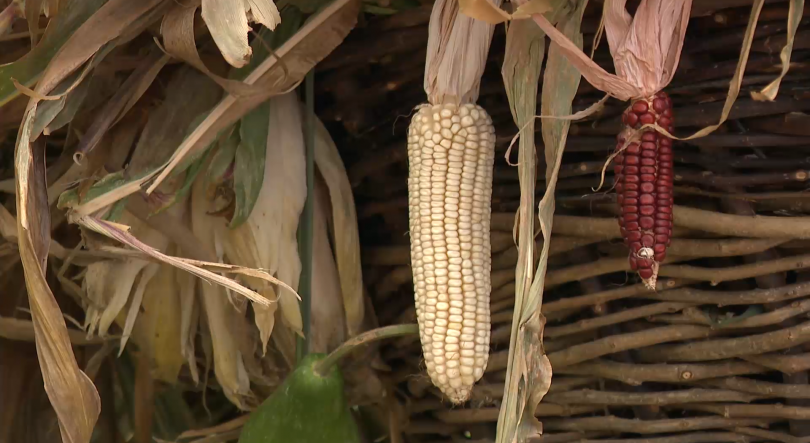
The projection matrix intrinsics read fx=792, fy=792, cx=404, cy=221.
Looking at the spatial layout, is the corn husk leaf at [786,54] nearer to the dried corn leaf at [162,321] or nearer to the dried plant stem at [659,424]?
the dried plant stem at [659,424]

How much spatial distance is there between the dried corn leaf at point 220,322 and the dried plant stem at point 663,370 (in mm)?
277

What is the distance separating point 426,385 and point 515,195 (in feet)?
0.55

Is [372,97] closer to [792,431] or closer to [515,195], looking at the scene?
[515,195]

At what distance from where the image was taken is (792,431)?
1.68 feet

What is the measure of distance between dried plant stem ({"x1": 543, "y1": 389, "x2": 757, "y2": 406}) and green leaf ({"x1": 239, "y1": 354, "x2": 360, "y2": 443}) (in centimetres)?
15

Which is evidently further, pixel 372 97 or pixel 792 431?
pixel 372 97

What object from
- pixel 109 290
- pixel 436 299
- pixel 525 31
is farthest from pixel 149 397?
pixel 525 31

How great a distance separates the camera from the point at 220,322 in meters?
0.65

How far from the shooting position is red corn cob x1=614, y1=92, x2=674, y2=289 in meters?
0.43

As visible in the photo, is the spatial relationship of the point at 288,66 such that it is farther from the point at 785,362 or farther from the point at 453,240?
the point at 785,362

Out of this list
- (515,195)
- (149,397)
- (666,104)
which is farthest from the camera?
(149,397)

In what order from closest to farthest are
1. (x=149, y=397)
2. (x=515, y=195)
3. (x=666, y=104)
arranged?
1. (x=666, y=104)
2. (x=515, y=195)
3. (x=149, y=397)

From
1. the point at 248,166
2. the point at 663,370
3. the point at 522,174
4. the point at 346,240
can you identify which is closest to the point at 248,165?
the point at 248,166

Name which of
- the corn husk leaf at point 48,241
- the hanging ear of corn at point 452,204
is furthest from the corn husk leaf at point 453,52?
the corn husk leaf at point 48,241
